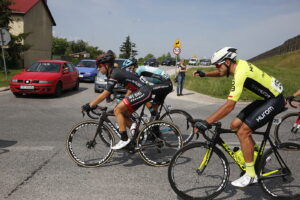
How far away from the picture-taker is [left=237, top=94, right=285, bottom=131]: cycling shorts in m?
3.31

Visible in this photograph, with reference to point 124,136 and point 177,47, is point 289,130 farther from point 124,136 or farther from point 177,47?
point 177,47

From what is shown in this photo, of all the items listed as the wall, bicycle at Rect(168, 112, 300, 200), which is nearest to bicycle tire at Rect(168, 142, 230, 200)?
bicycle at Rect(168, 112, 300, 200)

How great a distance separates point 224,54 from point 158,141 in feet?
6.72

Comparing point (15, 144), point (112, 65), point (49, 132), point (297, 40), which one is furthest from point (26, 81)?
point (297, 40)

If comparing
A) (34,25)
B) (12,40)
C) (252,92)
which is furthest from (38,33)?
(252,92)

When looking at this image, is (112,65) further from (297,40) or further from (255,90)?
(297,40)

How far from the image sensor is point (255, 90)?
11.0 ft

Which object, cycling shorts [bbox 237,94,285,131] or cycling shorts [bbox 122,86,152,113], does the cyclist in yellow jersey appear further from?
cycling shorts [bbox 122,86,152,113]

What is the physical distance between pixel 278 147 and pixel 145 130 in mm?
2015

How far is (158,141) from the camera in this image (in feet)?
15.4

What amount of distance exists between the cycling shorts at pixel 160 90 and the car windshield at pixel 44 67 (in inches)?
341

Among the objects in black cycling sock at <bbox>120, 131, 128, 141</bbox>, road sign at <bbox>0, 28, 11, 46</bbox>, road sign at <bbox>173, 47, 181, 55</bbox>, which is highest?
road sign at <bbox>0, 28, 11, 46</bbox>

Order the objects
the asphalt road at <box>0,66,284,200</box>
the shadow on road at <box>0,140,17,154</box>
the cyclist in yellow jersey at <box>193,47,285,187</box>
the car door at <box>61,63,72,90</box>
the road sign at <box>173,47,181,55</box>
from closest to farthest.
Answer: the cyclist in yellow jersey at <box>193,47,285,187</box>, the asphalt road at <box>0,66,284,200</box>, the shadow on road at <box>0,140,17,154</box>, the car door at <box>61,63,72,90</box>, the road sign at <box>173,47,181,55</box>

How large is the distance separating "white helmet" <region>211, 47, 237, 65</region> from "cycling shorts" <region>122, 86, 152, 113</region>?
1.46m
